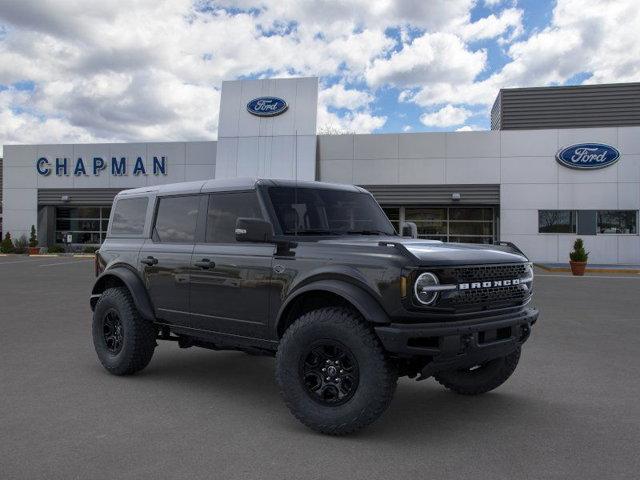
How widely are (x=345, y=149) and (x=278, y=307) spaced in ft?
81.9

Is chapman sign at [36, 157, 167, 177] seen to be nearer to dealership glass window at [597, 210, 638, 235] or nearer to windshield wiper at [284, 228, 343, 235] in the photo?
dealership glass window at [597, 210, 638, 235]

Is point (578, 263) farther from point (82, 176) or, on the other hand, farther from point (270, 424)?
point (82, 176)

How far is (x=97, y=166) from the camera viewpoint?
32.7 metres

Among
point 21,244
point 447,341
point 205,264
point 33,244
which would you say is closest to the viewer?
point 447,341

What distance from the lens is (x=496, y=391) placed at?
5.62 meters

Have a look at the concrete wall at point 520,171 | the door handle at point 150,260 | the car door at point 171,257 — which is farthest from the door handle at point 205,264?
the concrete wall at point 520,171

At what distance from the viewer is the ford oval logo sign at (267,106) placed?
29047 millimetres

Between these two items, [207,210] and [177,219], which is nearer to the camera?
[207,210]

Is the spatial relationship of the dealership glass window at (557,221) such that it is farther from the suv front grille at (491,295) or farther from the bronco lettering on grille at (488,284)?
the bronco lettering on grille at (488,284)

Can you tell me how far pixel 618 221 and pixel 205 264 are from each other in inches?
1027

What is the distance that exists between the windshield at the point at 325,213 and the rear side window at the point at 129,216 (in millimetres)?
1878

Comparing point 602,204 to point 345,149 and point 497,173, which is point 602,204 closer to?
point 497,173

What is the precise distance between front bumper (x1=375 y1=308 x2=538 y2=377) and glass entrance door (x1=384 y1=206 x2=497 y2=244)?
25.6 meters

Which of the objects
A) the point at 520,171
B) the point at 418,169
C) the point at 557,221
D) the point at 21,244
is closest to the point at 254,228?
the point at 418,169
